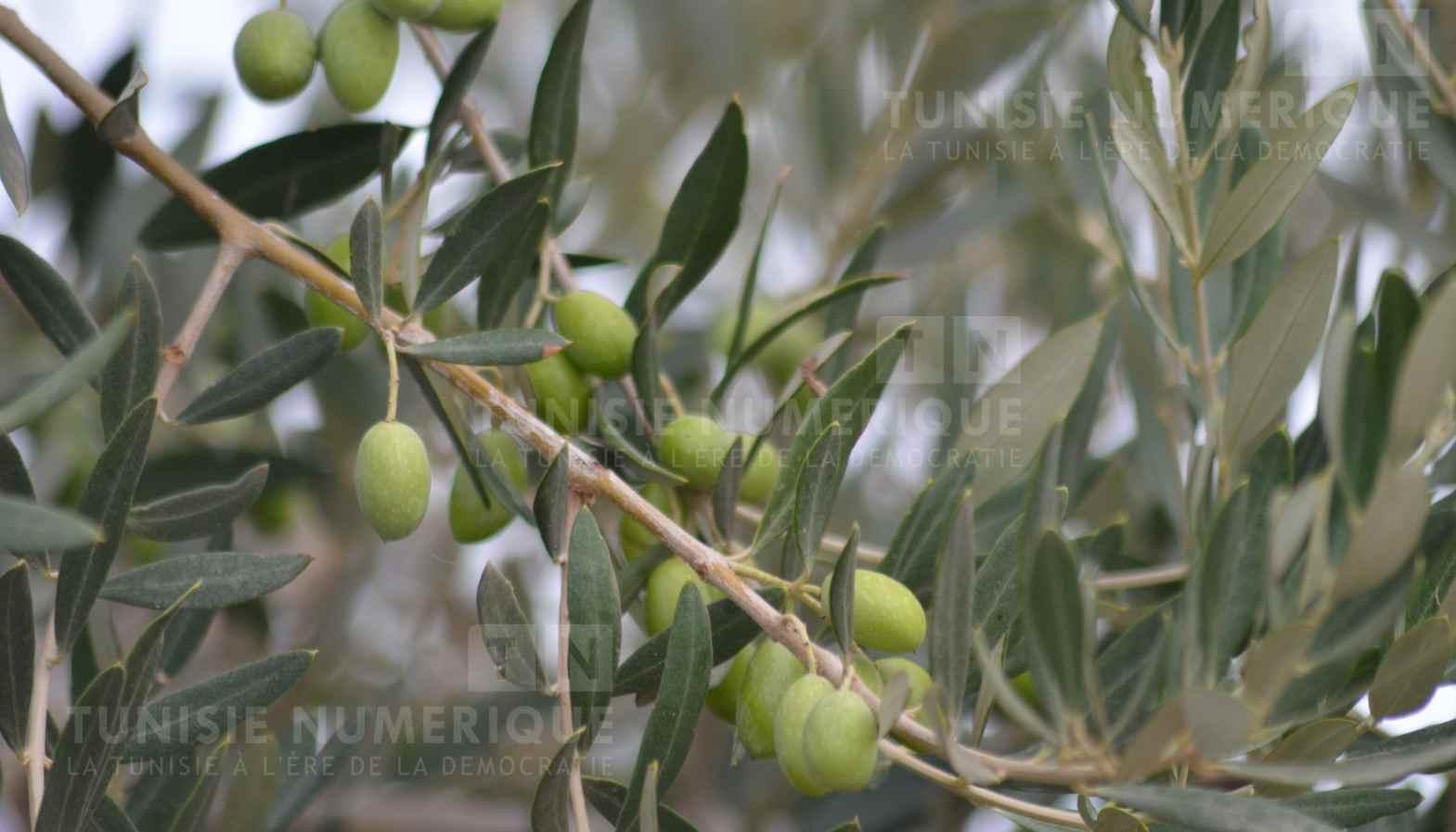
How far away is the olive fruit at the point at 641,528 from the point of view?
859 mm

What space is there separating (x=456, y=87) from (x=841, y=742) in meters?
0.51

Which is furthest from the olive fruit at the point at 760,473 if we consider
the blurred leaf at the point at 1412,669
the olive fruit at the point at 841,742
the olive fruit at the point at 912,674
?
the blurred leaf at the point at 1412,669

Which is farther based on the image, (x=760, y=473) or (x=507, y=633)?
(x=760, y=473)

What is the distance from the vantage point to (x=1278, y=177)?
2.55ft

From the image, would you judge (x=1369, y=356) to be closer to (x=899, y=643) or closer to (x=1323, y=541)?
(x=1323, y=541)

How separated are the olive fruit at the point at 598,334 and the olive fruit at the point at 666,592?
14cm

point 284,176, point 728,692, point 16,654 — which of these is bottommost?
point 728,692

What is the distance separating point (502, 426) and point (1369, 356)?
1.51ft

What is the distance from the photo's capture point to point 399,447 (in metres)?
0.74

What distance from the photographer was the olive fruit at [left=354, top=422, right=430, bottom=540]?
2.42ft

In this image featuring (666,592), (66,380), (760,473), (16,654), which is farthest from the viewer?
A: (760,473)

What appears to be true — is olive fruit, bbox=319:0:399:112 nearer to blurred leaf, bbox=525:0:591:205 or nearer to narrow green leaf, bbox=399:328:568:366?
blurred leaf, bbox=525:0:591:205

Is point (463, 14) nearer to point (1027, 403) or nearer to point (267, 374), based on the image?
point (267, 374)

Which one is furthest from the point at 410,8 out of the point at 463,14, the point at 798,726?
the point at 798,726
